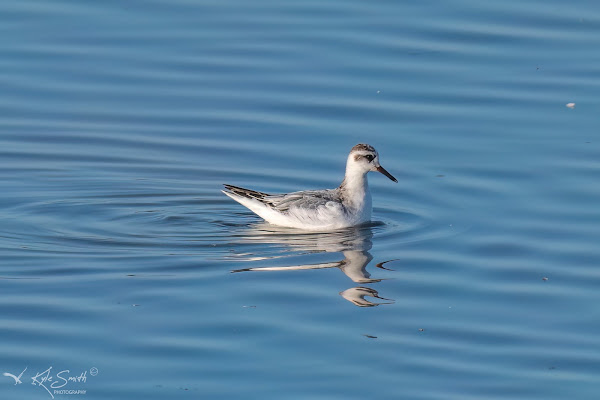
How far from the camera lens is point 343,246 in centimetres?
1579

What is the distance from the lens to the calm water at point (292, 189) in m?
11.5

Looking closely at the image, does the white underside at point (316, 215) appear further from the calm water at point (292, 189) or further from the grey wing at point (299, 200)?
the calm water at point (292, 189)

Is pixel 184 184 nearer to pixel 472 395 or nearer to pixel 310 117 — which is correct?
pixel 310 117

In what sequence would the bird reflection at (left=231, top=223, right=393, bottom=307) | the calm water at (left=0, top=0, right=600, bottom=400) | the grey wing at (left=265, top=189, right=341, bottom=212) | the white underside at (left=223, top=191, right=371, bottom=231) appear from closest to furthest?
the calm water at (left=0, top=0, right=600, bottom=400), the bird reflection at (left=231, top=223, right=393, bottom=307), the grey wing at (left=265, top=189, right=341, bottom=212), the white underside at (left=223, top=191, right=371, bottom=231)

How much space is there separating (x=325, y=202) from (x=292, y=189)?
1.15m

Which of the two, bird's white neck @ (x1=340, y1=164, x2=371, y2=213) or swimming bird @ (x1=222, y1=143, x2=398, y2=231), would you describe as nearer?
swimming bird @ (x1=222, y1=143, x2=398, y2=231)

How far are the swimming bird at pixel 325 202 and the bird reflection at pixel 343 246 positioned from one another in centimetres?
14
